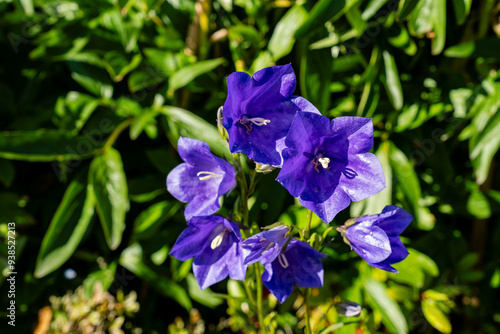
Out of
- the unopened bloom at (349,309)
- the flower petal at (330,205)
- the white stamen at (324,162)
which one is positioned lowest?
the unopened bloom at (349,309)

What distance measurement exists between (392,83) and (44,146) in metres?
1.01

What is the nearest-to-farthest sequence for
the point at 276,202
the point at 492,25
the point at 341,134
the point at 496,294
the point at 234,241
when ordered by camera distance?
the point at 341,134
the point at 234,241
the point at 276,202
the point at 492,25
the point at 496,294

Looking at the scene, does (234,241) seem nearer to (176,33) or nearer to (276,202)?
(276,202)

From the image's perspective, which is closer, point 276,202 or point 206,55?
point 276,202

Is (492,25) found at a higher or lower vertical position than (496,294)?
higher

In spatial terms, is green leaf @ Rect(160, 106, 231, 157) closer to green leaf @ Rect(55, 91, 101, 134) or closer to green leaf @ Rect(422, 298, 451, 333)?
green leaf @ Rect(55, 91, 101, 134)

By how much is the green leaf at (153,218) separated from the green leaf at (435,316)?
0.88 m

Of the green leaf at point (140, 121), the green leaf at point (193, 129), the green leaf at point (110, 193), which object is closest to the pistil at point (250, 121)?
the green leaf at point (193, 129)

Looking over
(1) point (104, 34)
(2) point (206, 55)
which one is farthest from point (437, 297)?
(1) point (104, 34)

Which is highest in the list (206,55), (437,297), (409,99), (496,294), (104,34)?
(104,34)

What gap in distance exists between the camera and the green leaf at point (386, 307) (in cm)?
119

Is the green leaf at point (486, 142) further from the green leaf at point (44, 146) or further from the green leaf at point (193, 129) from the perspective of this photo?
the green leaf at point (44, 146)

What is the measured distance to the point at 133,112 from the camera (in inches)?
51.9

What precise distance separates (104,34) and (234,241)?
946mm
